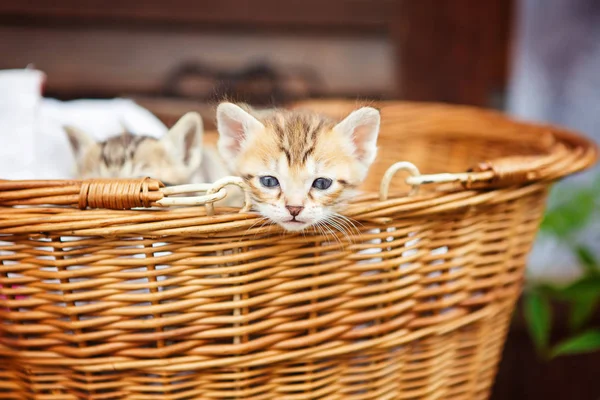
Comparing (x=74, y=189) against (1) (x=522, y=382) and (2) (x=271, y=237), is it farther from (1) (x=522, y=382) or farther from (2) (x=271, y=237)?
(1) (x=522, y=382)

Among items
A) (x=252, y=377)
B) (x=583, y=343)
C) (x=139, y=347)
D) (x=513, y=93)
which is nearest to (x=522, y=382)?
(x=583, y=343)

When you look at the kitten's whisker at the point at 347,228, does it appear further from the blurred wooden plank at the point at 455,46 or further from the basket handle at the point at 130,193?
the blurred wooden plank at the point at 455,46

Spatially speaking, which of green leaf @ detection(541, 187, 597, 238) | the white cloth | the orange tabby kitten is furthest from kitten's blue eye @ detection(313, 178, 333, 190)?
green leaf @ detection(541, 187, 597, 238)

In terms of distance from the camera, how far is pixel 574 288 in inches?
45.9

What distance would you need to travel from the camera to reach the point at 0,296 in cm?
76

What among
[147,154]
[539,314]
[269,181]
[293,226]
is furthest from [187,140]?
[539,314]

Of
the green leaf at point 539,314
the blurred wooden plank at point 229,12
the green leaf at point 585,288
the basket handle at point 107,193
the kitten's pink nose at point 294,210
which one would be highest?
the blurred wooden plank at point 229,12

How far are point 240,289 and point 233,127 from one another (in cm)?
27

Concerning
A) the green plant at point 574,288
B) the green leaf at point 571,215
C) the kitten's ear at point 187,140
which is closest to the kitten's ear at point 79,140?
the kitten's ear at point 187,140

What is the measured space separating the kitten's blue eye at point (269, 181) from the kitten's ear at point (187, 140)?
0.28m

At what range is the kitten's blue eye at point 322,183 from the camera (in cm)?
79

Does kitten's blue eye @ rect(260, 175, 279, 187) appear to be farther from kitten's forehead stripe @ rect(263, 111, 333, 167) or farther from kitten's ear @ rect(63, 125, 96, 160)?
kitten's ear @ rect(63, 125, 96, 160)

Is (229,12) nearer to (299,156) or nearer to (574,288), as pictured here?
(299,156)

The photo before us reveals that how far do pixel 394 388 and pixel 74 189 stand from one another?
0.57 meters
